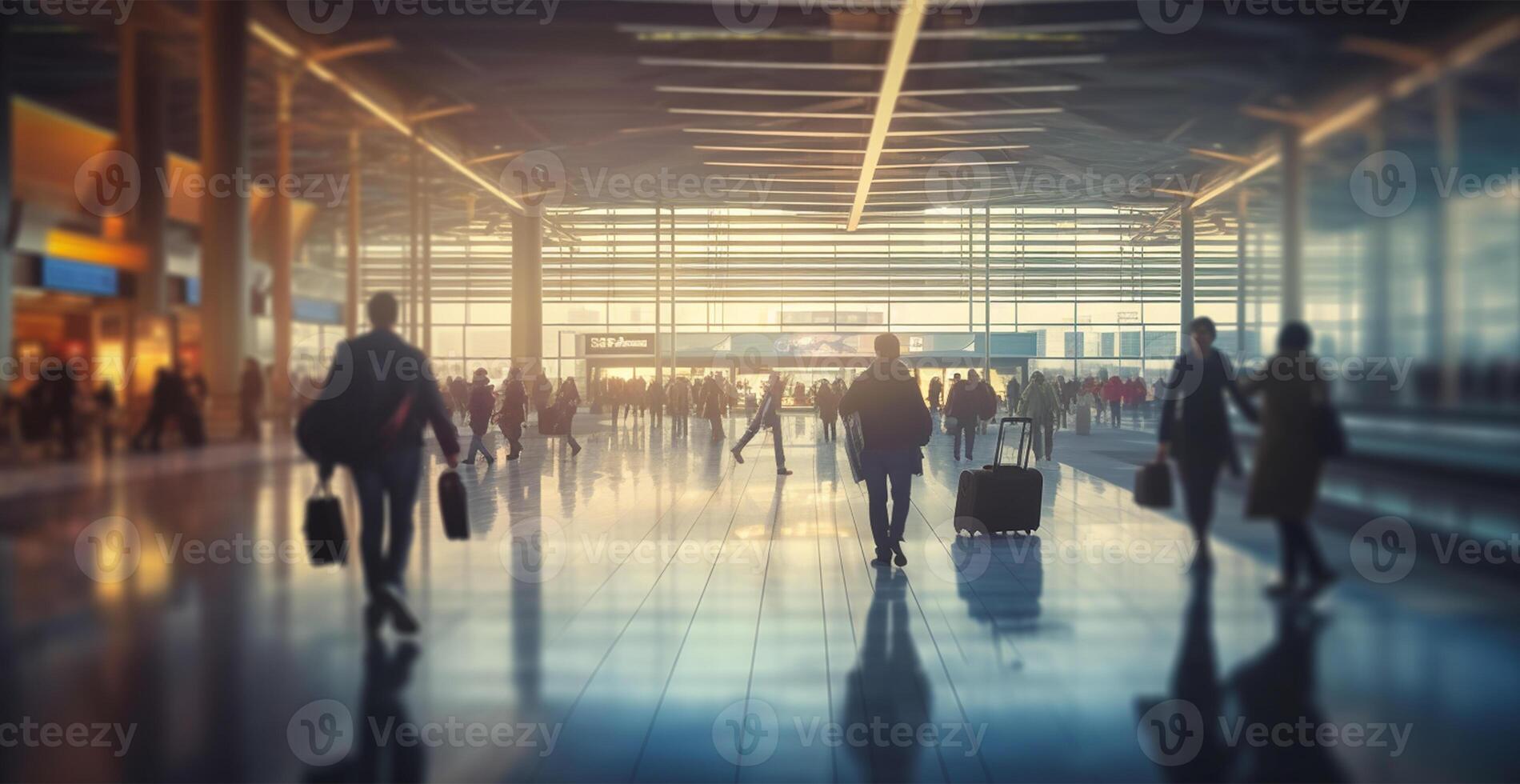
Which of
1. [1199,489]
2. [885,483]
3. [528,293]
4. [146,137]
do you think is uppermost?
[146,137]

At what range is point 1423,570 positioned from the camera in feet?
6.09

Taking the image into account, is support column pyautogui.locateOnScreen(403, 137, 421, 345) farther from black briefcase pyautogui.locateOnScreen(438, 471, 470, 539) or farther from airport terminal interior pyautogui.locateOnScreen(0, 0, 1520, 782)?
black briefcase pyautogui.locateOnScreen(438, 471, 470, 539)

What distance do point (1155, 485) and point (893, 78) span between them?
9.14 m

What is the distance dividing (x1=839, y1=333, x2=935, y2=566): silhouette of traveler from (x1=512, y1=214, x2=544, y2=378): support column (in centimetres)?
394

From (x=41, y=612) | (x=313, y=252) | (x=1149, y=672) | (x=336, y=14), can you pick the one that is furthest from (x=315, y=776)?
(x=1149, y=672)

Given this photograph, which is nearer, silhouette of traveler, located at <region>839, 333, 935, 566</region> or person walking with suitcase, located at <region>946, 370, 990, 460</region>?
silhouette of traveler, located at <region>839, 333, 935, 566</region>

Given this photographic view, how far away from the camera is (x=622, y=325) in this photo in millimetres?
3018

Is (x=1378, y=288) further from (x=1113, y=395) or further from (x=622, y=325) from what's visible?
(x=622, y=325)

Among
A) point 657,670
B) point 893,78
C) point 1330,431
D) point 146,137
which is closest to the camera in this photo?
point 1330,431

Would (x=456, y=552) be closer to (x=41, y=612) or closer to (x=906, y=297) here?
(x=41, y=612)

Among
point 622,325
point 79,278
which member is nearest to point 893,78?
point 622,325

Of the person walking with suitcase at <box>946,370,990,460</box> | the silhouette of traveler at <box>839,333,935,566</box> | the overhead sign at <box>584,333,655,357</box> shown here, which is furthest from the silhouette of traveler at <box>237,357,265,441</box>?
the person walking with suitcase at <box>946,370,990,460</box>

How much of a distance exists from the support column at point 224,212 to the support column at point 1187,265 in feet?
8.18

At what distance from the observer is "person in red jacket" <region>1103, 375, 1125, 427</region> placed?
2092 millimetres
